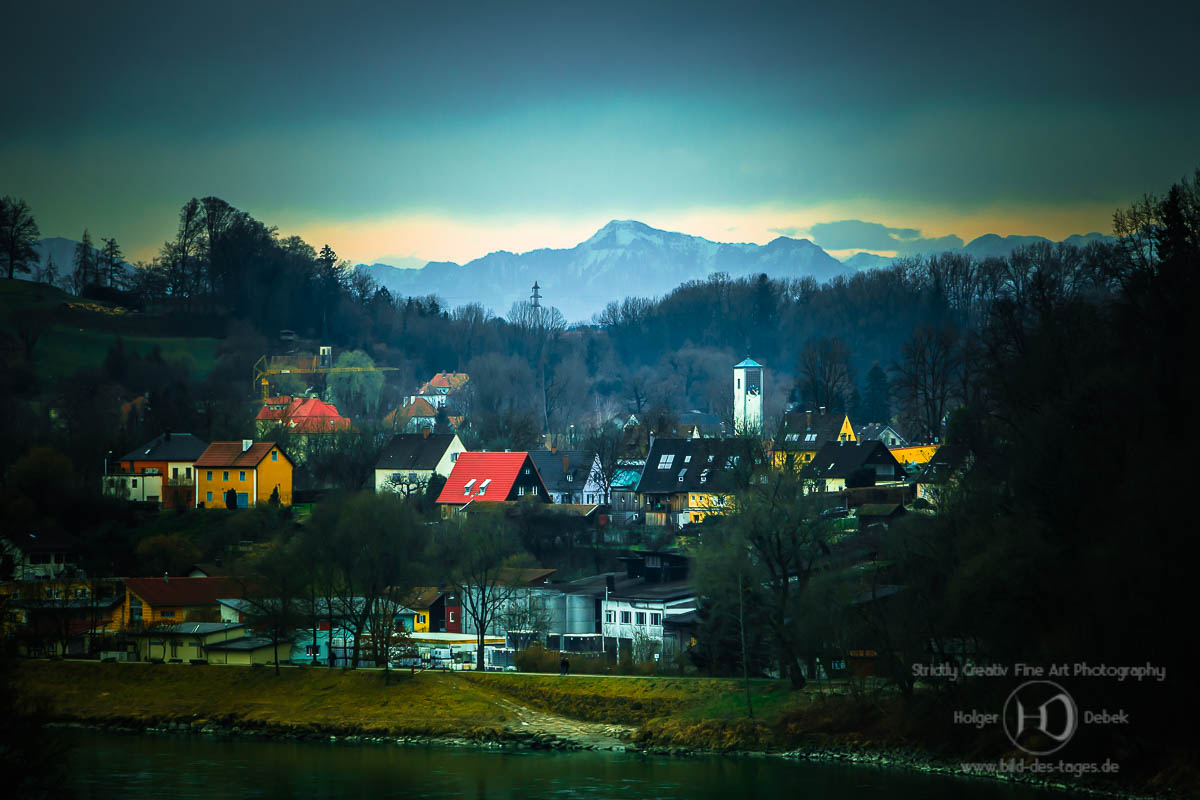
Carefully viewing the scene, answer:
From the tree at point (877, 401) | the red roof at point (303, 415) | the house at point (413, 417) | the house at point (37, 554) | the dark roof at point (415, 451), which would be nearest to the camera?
the house at point (37, 554)

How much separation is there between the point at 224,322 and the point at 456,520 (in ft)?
217

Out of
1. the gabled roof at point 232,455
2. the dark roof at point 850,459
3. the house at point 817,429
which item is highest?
the house at point 817,429

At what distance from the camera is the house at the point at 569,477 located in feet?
213

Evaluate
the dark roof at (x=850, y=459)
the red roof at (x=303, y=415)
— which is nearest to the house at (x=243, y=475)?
the red roof at (x=303, y=415)

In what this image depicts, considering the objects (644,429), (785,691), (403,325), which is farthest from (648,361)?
(785,691)

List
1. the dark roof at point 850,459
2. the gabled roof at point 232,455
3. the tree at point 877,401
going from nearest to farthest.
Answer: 1. the dark roof at point 850,459
2. the gabled roof at point 232,455
3. the tree at point 877,401

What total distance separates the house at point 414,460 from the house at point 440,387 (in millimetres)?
37974

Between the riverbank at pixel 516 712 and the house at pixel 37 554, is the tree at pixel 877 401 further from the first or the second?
the riverbank at pixel 516 712

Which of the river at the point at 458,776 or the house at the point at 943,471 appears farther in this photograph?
the house at the point at 943,471

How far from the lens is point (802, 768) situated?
1212 inches

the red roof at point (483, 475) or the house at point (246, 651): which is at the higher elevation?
the red roof at point (483, 475)

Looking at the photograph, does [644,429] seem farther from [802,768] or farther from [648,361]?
[648,361]

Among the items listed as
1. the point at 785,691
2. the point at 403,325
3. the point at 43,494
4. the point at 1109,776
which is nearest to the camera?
the point at 1109,776

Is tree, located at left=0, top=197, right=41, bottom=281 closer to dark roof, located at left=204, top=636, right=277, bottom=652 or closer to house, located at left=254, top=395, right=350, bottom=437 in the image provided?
house, located at left=254, top=395, right=350, bottom=437
